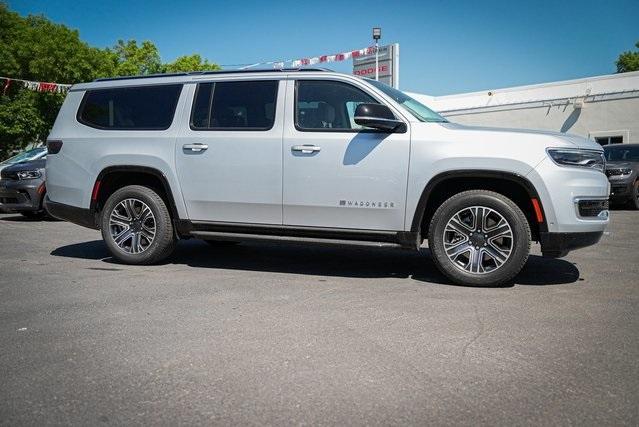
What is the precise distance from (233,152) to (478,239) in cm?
251

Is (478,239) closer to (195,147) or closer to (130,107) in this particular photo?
(195,147)

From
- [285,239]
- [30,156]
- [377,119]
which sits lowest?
[285,239]

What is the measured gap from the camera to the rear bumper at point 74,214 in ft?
19.9

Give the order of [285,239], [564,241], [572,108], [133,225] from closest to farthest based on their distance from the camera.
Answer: [564,241], [285,239], [133,225], [572,108]

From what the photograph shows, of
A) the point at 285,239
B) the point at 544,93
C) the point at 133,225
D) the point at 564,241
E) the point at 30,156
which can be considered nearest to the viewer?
the point at 564,241

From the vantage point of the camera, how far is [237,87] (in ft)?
18.6

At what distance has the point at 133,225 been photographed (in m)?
5.96

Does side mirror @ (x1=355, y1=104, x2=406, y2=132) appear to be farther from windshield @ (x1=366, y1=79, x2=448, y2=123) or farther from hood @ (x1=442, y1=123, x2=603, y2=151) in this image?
hood @ (x1=442, y1=123, x2=603, y2=151)

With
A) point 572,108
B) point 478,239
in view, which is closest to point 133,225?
point 478,239

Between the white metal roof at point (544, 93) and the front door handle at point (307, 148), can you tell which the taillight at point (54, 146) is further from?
the white metal roof at point (544, 93)

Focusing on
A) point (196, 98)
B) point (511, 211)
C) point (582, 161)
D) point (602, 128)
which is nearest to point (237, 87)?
point (196, 98)

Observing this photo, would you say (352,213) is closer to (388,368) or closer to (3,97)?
(388,368)

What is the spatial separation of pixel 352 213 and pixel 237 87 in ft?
6.05

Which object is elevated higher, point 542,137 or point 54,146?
point 542,137
